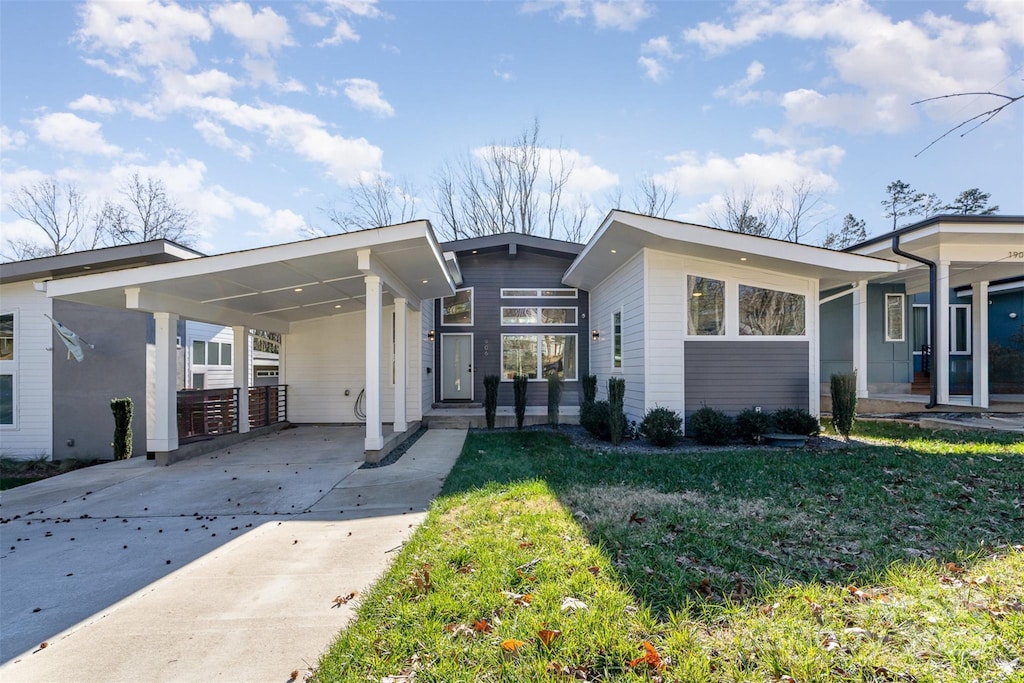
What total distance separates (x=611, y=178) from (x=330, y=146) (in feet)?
39.8

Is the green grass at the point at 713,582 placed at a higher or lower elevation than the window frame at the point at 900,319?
lower

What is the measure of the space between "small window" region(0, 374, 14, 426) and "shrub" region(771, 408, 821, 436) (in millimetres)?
13299

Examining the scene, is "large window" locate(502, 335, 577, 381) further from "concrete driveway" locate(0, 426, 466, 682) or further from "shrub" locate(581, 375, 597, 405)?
"concrete driveway" locate(0, 426, 466, 682)

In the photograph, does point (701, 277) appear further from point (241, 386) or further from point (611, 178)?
point (611, 178)

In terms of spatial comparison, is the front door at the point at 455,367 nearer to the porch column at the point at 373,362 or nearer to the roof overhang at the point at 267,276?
the roof overhang at the point at 267,276

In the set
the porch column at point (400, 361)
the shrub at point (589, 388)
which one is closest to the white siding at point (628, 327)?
the shrub at point (589, 388)

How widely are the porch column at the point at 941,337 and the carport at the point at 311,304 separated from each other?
9162mm

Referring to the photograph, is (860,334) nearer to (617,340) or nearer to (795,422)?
(795,422)

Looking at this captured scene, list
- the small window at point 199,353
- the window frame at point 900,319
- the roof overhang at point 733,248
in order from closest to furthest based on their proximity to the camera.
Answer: the roof overhang at point 733,248, the small window at point 199,353, the window frame at point 900,319

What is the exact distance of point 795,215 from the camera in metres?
24.4

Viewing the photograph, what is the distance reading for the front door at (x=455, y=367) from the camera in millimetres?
12656

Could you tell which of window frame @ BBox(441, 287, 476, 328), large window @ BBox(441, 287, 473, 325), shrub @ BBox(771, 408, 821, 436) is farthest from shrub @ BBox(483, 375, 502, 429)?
shrub @ BBox(771, 408, 821, 436)

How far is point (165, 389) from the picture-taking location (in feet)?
22.7

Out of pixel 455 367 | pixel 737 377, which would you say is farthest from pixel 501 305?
pixel 737 377
